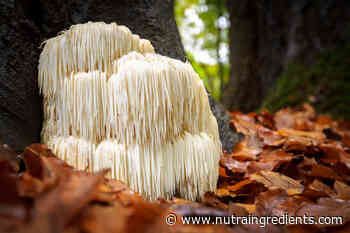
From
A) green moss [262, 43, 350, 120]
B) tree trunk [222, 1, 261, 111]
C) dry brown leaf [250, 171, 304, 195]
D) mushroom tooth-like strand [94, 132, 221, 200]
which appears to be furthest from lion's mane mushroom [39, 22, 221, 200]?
tree trunk [222, 1, 261, 111]

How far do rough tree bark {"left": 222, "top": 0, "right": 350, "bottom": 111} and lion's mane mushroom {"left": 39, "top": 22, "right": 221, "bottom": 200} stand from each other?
15.5 feet

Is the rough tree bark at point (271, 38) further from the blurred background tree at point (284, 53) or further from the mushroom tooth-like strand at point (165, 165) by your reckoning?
the mushroom tooth-like strand at point (165, 165)

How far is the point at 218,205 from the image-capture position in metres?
1.51

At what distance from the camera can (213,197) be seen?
5.18 ft

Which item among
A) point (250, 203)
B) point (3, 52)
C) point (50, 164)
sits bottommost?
point (250, 203)

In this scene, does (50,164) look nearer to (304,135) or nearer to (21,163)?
(21,163)

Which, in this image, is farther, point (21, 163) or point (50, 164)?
point (21, 163)

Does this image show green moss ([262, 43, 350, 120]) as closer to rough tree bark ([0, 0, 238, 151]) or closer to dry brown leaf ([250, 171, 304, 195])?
dry brown leaf ([250, 171, 304, 195])

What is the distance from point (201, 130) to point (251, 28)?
700cm

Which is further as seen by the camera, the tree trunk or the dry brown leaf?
the tree trunk

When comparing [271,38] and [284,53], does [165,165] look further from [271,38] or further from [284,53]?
[271,38]

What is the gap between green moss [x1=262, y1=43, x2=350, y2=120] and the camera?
4730 mm

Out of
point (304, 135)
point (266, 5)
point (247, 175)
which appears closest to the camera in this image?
point (247, 175)

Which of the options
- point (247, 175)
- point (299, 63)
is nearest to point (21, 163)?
point (247, 175)
